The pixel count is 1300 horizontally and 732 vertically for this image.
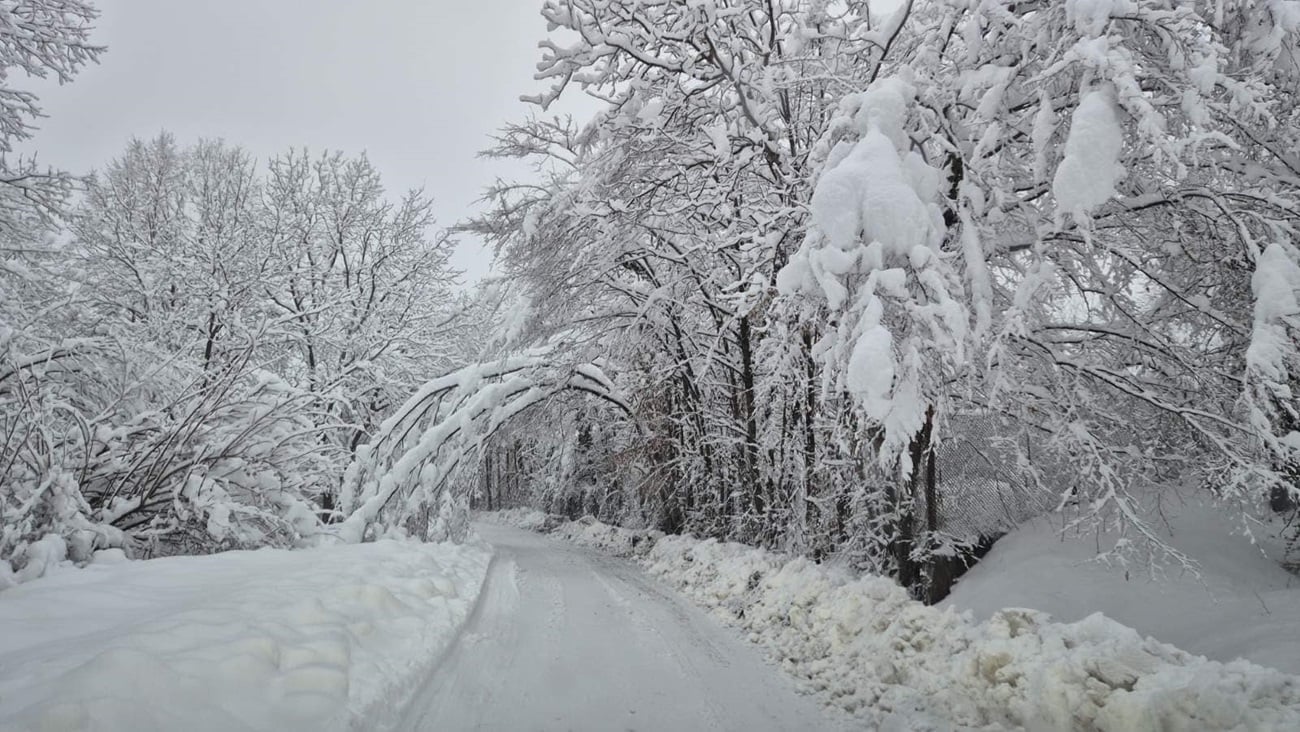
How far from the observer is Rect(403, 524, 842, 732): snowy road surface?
12.1ft

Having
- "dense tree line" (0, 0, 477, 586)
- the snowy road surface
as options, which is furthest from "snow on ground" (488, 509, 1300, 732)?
"dense tree line" (0, 0, 477, 586)

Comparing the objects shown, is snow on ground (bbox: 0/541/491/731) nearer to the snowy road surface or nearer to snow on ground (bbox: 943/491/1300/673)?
the snowy road surface

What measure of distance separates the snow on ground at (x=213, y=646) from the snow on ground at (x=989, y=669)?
3.04m

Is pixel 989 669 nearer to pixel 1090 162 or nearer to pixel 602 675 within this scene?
pixel 602 675

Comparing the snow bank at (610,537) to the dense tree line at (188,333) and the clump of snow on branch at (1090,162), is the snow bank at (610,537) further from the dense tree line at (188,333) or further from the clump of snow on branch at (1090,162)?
the clump of snow on branch at (1090,162)

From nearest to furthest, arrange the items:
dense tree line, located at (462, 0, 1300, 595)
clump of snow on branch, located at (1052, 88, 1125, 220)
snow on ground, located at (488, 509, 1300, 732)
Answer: snow on ground, located at (488, 509, 1300, 732) < clump of snow on branch, located at (1052, 88, 1125, 220) < dense tree line, located at (462, 0, 1300, 595)

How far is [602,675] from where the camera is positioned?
448cm

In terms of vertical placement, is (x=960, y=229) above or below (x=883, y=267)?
above

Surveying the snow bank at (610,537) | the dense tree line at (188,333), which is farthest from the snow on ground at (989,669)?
the snow bank at (610,537)

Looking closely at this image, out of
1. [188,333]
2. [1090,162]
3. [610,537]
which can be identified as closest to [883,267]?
[1090,162]

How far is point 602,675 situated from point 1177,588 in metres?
4.30

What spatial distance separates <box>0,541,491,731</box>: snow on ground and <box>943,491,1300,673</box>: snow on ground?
422 cm

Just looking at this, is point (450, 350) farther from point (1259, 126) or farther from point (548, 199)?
point (1259, 126)

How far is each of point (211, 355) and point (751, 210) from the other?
1037 centimetres
